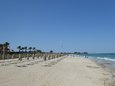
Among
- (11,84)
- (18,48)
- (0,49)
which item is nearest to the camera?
(11,84)

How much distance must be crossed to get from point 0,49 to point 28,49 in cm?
8092

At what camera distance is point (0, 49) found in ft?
239

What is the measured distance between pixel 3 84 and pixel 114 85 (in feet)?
23.8

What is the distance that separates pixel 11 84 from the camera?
540 inches

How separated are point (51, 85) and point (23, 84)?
1.68m

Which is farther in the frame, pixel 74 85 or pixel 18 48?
pixel 18 48

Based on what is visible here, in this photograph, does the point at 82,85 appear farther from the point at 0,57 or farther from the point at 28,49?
the point at 28,49

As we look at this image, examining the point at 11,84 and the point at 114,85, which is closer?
→ the point at 11,84

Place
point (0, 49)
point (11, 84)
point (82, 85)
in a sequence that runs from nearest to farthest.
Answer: point (11, 84), point (82, 85), point (0, 49)

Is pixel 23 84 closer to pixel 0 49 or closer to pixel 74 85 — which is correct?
pixel 74 85

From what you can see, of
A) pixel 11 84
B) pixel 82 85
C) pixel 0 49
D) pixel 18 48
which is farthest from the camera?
pixel 18 48

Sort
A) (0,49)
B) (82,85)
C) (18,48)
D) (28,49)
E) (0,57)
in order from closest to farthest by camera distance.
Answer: (82,85), (0,57), (0,49), (18,48), (28,49)

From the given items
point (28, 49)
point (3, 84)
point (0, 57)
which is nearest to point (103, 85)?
point (3, 84)

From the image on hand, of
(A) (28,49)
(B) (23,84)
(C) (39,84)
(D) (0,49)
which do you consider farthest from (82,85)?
(A) (28,49)
